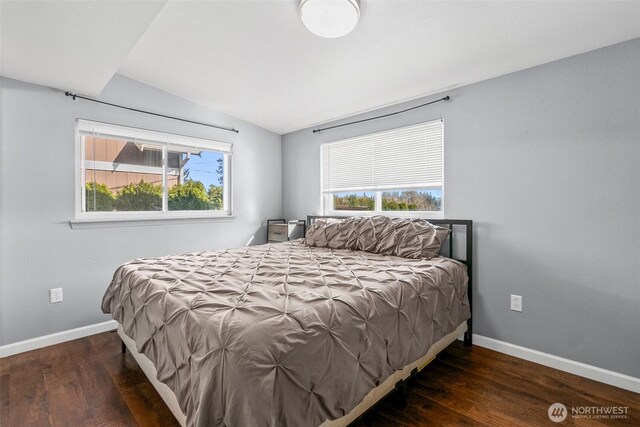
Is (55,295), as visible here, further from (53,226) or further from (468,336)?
(468,336)

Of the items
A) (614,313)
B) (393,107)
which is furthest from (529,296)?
(393,107)

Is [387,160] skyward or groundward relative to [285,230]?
skyward

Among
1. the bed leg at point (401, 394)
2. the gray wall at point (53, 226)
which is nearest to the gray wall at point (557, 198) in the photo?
the bed leg at point (401, 394)

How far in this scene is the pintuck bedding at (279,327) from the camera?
100cm

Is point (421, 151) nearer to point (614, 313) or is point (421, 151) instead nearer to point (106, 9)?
point (614, 313)

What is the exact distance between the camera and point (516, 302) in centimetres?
233

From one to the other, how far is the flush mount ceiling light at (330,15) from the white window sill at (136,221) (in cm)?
245

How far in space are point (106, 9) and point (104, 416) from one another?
7.31 feet

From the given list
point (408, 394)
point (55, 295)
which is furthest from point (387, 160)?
point (55, 295)

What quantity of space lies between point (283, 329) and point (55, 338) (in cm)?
266

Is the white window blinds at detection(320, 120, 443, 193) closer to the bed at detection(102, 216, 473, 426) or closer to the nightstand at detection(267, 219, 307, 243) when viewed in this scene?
the nightstand at detection(267, 219, 307, 243)

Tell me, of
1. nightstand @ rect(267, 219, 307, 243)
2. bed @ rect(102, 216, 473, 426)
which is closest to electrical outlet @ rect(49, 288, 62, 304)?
bed @ rect(102, 216, 473, 426)

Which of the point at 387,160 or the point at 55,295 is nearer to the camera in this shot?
the point at 55,295

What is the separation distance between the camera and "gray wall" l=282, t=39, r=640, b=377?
6.30 feet
